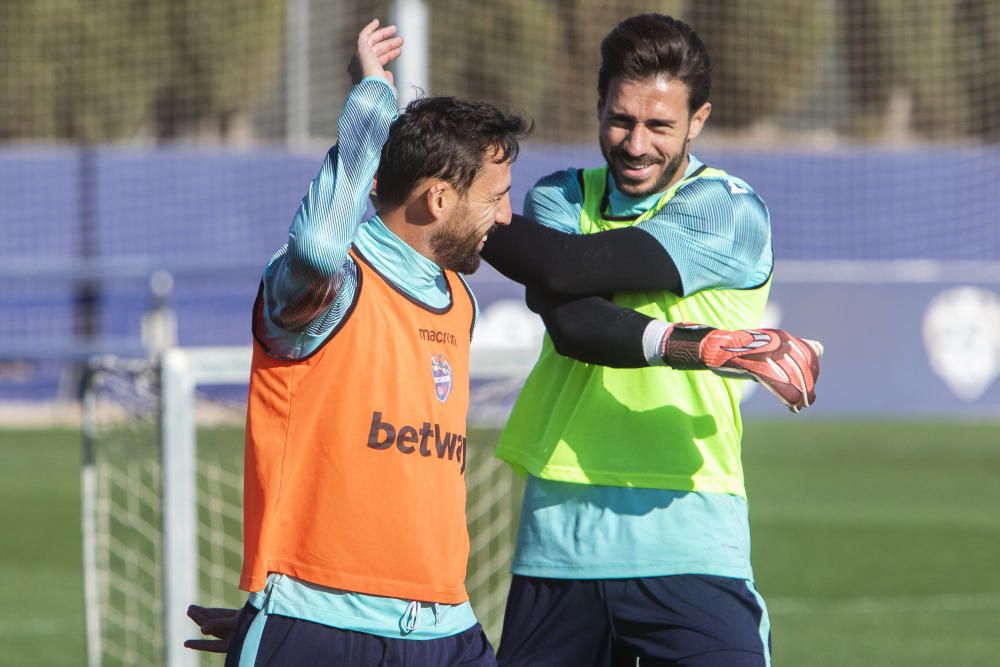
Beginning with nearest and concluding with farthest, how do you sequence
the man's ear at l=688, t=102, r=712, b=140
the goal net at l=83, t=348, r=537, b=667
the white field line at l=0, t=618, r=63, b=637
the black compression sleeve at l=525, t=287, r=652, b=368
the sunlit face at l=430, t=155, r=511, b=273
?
the sunlit face at l=430, t=155, r=511, b=273
the black compression sleeve at l=525, t=287, r=652, b=368
the man's ear at l=688, t=102, r=712, b=140
the goal net at l=83, t=348, r=537, b=667
the white field line at l=0, t=618, r=63, b=637

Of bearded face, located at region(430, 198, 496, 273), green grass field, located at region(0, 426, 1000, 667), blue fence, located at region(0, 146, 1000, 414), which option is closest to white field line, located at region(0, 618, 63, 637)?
green grass field, located at region(0, 426, 1000, 667)

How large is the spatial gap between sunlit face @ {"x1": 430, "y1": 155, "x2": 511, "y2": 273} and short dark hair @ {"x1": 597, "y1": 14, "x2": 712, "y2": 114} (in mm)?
562

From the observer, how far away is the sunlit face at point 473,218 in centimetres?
280

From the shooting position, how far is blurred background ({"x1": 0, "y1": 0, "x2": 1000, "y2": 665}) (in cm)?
785

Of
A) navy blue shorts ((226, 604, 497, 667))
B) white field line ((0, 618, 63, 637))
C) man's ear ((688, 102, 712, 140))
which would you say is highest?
man's ear ((688, 102, 712, 140))

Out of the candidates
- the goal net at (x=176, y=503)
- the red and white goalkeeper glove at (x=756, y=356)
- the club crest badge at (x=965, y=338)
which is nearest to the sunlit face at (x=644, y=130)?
the red and white goalkeeper glove at (x=756, y=356)

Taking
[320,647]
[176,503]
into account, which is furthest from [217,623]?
[176,503]

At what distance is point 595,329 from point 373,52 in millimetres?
758

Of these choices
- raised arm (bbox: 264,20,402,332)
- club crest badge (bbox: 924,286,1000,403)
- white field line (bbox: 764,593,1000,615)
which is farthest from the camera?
club crest badge (bbox: 924,286,1000,403)

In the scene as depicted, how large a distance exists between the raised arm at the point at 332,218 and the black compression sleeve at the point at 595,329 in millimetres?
643

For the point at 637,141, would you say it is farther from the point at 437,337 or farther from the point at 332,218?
the point at 332,218

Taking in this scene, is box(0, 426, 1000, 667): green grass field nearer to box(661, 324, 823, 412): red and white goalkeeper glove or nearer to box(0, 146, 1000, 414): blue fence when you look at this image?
box(0, 146, 1000, 414): blue fence

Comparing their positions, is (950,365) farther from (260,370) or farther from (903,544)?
(260,370)

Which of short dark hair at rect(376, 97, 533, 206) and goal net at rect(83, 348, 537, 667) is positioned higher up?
short dark hair at rect(376, 97, 533, 206)
